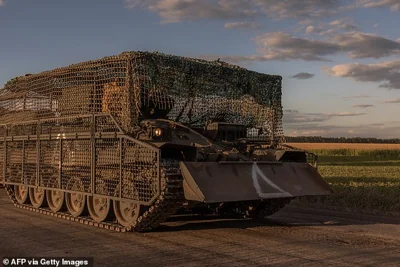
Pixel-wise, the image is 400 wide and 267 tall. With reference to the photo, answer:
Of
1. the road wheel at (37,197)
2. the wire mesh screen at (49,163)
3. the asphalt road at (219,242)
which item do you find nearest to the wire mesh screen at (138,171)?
the asphalt road at (219,242)

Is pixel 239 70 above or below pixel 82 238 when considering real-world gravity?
above

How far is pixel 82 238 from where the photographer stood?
30.7 ft

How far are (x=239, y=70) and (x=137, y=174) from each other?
407 centimetres

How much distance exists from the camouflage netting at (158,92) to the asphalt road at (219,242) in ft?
7.42

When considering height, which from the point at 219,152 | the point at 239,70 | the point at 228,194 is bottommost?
the point at 228,194

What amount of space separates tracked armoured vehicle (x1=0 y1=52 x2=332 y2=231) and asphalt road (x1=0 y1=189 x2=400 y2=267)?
0.52m

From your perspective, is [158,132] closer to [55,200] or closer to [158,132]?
[158,132]

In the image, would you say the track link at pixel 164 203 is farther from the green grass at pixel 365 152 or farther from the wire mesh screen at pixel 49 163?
the green grass at pixel 365 152

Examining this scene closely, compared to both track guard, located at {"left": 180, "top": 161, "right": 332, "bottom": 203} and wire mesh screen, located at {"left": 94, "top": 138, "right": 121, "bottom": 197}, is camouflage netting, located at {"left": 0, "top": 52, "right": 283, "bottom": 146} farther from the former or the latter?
track guard, located at {"left": 180, "top": 161, "right": 332, "bottom": 203}

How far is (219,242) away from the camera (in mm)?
9078

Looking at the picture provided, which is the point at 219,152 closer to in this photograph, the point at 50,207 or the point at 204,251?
the point at 204,251

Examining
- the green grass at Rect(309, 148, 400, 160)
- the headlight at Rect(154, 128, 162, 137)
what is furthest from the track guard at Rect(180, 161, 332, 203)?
the green grass at Rect(309, 148, 400, 160)

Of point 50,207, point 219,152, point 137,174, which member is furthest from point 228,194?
point 50,207

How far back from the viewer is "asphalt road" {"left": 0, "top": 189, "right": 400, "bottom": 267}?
7.69 meters
